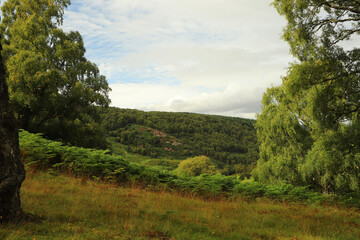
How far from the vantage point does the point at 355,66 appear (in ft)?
36.6

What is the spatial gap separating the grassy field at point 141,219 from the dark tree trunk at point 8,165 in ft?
1.49

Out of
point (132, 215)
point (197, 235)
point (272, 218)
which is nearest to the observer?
point (197, 235)

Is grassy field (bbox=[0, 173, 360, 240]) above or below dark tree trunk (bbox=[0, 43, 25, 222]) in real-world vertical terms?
below

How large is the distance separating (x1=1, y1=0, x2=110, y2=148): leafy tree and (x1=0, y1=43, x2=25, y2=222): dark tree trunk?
53.9 feet

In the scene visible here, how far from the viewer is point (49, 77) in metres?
19.8

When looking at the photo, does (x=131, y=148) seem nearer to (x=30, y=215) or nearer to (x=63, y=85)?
(x=63, y=85)

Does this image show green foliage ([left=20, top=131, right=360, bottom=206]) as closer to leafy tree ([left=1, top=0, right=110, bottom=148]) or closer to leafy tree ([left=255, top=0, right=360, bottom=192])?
A: leafy tree ([left=255, top=0, right=360, bottom=192])

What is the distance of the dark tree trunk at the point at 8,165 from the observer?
4488 mm

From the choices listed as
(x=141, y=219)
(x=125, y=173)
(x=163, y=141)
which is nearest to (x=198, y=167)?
(x=125, y=173)

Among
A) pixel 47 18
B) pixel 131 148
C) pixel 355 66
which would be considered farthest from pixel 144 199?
pixel 131 148

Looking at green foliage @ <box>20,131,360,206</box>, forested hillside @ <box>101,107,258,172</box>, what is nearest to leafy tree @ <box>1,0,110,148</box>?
green foliage @ <box>20,131,360,206</box>

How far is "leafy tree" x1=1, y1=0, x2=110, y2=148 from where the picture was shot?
18984mm

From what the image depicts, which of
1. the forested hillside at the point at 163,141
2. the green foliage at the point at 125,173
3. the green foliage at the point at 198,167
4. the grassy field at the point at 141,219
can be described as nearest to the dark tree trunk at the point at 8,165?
the grassy field at the point at 141,219

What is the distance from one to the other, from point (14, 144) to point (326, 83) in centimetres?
1312
